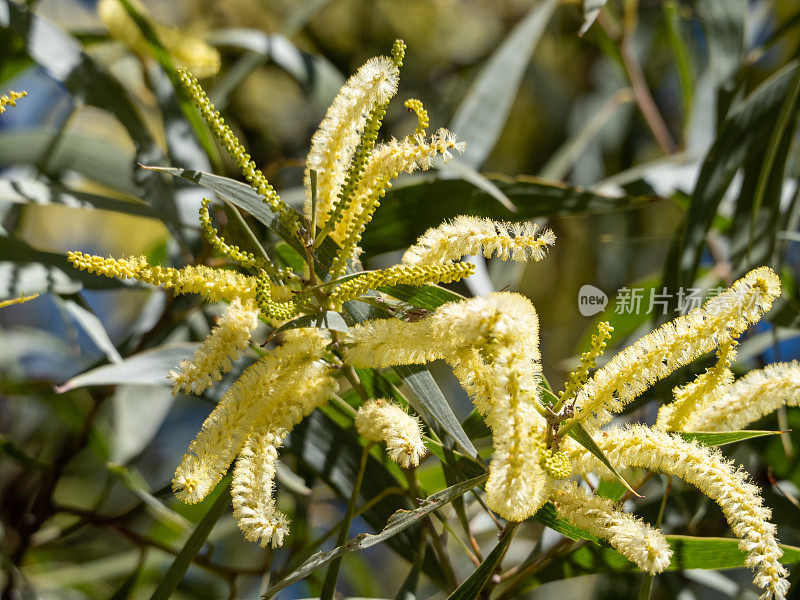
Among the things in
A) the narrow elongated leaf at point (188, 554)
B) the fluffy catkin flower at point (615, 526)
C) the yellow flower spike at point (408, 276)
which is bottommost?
the narrow elongated leaf at point (188, 554)

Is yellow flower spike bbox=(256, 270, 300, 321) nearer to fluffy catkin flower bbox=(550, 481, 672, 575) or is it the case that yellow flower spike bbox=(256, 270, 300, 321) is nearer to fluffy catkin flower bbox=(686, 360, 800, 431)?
fluffy catkin flower bbox=(550, 481, 672, 575)

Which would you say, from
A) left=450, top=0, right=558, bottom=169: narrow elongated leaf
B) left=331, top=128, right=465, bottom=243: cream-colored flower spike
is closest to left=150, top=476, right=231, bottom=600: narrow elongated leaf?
left=331, top=128, right=465, bottom=243: cream-colored flower spike

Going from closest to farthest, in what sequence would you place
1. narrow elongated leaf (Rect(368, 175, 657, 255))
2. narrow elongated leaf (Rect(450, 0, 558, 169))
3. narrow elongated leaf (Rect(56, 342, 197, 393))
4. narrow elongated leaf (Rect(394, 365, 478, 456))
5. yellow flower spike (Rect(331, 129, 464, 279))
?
yellow flower spike (Rect(331, 129, 464, 279)), narrow elongated leaf (Rect(394, 365, 478, 456)), narrow elongated leaf (Rect(56, 342, 197, 393)), narrow elongated leaf (Rect(368, 175, 657, 255)), narrow elongated leaf (Rect(450, 0, 558, 169))

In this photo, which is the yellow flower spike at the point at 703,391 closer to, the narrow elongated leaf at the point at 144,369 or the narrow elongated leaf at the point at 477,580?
the narrow elongated leaf at the point at 477,580

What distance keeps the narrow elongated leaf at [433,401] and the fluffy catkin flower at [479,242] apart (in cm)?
18

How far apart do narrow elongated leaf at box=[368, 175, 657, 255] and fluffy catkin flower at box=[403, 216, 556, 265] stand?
1.24 feet

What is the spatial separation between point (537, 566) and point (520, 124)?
73.2 inches

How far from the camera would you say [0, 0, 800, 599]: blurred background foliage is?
112 centimetres

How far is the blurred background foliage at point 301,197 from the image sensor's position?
112 centimetres

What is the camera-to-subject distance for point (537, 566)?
90cm

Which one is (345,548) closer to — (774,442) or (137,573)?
(137,573)

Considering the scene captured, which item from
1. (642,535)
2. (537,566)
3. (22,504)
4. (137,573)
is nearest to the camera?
(642,535)

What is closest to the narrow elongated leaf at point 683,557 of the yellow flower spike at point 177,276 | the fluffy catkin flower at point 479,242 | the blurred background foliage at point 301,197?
the blurred background foliage at point 301,197

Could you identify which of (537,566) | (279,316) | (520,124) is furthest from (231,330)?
(520,124)
